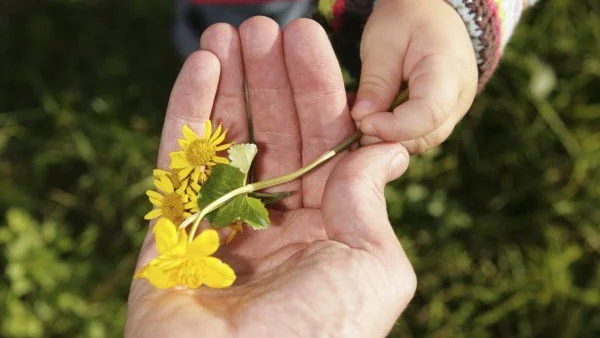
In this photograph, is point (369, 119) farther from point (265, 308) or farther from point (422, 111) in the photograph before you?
point (265, 308)

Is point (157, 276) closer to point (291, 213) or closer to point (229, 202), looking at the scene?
point (229, 202)

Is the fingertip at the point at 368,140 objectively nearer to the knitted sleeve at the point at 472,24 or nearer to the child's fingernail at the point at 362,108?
the child's fingernail at the point at 362,108

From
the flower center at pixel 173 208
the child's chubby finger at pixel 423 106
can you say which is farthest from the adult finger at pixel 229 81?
the child's chubby finger at pixel 423 106

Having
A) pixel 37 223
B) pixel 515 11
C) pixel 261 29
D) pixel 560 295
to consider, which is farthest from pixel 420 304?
pixel 37 223

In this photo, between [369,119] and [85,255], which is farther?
[85,255]

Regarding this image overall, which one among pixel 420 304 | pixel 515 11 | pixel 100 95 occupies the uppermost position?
pixel 515 11

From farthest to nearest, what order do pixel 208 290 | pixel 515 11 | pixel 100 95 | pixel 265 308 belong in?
pixel 100 95, pixel 515 11, pixel 208 290, pixel 265 308
